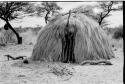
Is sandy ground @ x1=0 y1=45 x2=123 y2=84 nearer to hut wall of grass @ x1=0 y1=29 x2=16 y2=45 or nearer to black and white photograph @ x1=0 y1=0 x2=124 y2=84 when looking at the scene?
black and white photograph @ x1=0 y1=0 x2=124 y2=84

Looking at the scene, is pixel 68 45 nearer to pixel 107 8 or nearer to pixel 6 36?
pixel 6 36

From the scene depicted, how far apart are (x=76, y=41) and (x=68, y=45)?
22cm

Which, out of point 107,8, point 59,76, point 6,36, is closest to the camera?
point 59,76

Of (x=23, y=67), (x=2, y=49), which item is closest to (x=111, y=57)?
(x=23, y=67)

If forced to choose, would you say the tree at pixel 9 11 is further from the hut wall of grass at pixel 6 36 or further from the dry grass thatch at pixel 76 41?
the dry grass thatch at pixel 76 41

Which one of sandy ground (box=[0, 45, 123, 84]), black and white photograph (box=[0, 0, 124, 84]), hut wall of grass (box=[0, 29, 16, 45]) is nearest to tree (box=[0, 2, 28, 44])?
hut wall of grass (box=[0, 29, 16, 45])

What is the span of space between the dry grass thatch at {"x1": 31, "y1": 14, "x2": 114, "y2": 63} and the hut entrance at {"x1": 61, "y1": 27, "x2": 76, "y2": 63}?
0.07 metres

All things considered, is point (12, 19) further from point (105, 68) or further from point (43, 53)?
point (105, 68)

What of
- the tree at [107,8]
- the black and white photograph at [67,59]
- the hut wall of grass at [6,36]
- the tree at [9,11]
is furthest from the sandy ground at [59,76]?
the tree at [107,8]

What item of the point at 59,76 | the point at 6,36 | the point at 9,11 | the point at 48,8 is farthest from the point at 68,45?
the point at 48,8

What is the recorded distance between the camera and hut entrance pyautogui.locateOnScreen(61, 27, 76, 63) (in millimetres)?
6637

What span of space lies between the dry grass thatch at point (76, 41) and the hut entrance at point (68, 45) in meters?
0.07

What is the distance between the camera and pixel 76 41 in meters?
6.65

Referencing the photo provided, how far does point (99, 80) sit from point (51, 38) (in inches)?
97.5
